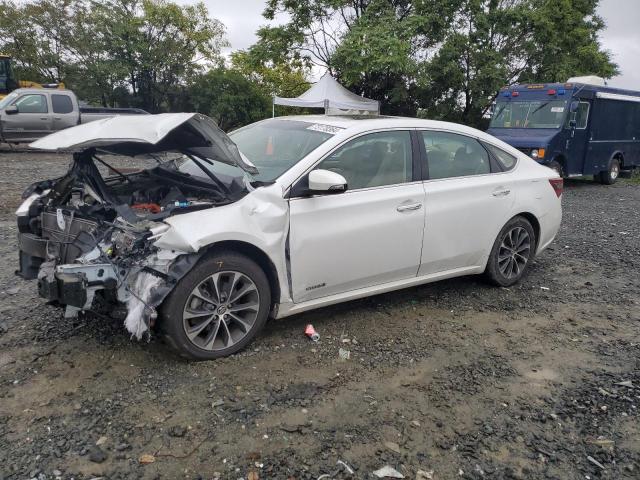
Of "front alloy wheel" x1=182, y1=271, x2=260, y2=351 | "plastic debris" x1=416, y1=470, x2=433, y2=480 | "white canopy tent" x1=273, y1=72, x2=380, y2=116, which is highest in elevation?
"white canopy tent" x1=273, y1=72, x2=380, y2=116

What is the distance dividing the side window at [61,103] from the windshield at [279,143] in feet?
46.1

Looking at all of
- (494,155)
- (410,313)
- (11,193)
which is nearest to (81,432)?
(410,313)

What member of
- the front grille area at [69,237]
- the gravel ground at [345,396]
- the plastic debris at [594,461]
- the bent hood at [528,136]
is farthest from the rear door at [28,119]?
the plastic debris at [594,461]

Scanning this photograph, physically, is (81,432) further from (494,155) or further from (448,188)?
(494,155)

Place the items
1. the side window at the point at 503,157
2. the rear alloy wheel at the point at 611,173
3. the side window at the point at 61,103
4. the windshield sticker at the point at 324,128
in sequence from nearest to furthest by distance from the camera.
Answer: the windshield sticker at the point at 324,128 → the side window at the point at 503,157 → the rear alloy wheel at the point at 611,173 → the side window at the point at 61,103


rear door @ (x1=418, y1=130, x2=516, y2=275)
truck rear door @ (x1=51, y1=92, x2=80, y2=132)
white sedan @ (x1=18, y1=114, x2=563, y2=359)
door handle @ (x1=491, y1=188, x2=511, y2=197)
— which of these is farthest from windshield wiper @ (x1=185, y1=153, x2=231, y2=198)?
truck rear door @ (x1=51, y1=92, x2=80, y2=132)

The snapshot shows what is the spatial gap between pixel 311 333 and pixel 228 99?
26.1 meters

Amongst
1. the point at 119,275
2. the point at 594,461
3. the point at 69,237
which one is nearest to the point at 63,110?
the point at 69,237

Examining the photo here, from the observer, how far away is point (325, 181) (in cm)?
362

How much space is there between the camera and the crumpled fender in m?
3.24

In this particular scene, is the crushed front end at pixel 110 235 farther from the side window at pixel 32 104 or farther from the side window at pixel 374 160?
the side window at pixel 32 104

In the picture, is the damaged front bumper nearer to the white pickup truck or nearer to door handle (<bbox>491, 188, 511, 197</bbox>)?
door handle (<bbox>491, 188, 511, 197</bbox>)

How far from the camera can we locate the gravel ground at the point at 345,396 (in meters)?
2.71

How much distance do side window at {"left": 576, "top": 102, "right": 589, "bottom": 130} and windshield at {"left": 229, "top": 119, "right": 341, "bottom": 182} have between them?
10.9 m
